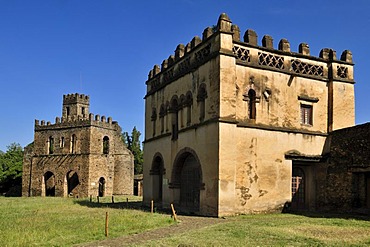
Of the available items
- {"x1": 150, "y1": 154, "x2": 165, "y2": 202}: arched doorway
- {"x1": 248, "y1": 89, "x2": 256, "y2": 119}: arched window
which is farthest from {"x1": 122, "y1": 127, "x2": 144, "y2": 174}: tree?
{"x1": 248, "y1": 89, "x2": 256, "y2": 119}: arched window

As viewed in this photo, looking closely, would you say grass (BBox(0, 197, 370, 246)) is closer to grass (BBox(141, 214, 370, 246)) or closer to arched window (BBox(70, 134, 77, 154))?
grass (BBox(141, 214, 370, 246))

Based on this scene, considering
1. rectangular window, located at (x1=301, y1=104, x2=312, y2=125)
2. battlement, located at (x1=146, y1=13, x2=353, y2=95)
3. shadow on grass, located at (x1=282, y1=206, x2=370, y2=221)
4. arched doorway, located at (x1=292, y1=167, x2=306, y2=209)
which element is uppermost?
battlement, located at (x1=146, y1=13, x2=353, y2=95)

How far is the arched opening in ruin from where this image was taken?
2060 cm

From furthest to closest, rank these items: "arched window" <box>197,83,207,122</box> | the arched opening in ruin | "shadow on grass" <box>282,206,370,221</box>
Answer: the arched opening in ruin → "arched window" <box>197,83,207,122</box> → "shadow on grass" <box>282,206,370,221</box>

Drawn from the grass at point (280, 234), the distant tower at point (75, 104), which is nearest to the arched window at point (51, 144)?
the distant tower at point (75, 104)

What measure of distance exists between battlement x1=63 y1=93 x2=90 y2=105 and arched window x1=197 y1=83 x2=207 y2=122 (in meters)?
35.0

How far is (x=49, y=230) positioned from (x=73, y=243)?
253 cm

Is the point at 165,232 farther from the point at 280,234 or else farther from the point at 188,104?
the point at 188,104

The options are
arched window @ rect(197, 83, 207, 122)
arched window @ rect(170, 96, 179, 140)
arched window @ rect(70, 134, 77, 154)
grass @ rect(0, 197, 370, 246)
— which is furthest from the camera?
arched window @ rect(70, 134, 77, 154)

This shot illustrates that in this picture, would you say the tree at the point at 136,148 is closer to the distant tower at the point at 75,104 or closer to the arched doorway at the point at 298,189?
the distant tower at the point at 75,104

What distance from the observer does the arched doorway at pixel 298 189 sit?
2031cm

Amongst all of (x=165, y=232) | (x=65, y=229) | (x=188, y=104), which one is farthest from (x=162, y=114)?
(x=165, y=232)

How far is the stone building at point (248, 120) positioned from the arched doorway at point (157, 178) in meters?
2.19

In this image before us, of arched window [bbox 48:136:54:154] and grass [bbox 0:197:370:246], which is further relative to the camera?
arched window [bbox 48:136:54:154]
